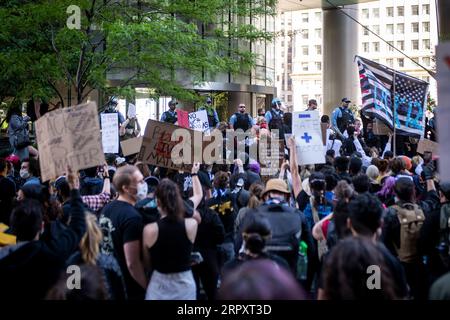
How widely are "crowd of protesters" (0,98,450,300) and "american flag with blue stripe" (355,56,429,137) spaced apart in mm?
3869

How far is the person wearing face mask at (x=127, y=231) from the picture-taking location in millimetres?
5422

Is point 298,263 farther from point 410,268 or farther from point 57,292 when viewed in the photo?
point 57,292

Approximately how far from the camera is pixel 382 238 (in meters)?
6.15

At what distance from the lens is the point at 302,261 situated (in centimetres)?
613

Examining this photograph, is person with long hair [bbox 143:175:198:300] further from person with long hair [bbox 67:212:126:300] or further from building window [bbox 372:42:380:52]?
building window [bbox 372:42:380:52]

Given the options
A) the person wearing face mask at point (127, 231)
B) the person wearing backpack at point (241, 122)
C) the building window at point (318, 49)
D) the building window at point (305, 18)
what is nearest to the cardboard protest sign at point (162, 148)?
the person wearing face mask at point (127, 231)

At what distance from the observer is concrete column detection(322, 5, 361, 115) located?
1647 inches

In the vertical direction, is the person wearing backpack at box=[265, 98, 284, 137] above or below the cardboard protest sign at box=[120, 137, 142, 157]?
above

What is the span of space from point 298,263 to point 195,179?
1582mm

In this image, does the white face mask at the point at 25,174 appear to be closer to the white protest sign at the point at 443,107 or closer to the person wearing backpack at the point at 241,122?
the white protest sign at the point at 443,107

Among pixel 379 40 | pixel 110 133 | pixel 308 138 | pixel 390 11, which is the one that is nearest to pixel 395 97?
pixel 308 138

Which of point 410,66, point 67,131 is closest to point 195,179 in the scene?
point 67,131

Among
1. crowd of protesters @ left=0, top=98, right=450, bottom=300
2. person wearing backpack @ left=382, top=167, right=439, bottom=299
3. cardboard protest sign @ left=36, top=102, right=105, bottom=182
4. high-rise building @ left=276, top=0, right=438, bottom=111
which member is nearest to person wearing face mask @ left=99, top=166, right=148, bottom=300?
crowd of protesters @ left=0, top=98, right=450, bottom=300

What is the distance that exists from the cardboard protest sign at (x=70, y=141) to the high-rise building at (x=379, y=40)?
3894 inches
